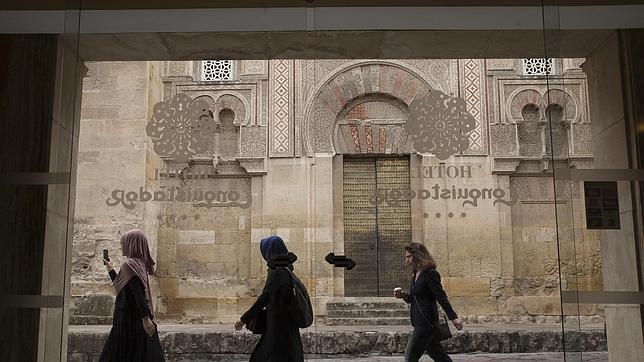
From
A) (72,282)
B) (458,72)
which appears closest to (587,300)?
(458,72)

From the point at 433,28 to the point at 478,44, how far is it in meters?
0.41

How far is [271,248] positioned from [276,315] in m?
0.48

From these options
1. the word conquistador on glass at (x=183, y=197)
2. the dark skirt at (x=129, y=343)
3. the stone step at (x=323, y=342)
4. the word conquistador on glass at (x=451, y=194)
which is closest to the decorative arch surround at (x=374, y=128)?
the word conquistador on glass at (x=451, y=194)

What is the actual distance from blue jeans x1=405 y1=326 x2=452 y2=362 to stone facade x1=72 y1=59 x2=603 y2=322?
34 centimetres

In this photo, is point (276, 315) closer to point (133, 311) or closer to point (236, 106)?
point (133, 311)

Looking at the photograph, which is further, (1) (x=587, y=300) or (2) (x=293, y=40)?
(2) (x=293, y=40)

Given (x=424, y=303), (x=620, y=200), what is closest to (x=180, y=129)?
(x=424, y=303)

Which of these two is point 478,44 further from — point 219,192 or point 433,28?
point 219,192

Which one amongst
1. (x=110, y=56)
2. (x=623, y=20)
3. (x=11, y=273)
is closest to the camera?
(x=11, y=273)

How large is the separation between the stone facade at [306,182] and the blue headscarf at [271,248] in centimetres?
6

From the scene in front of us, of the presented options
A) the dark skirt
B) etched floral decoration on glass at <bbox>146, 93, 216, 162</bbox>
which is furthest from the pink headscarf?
etched floral decoration on glass at <bbox>146, 93, 216, 162</bbox>

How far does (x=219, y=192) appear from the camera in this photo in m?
4.92

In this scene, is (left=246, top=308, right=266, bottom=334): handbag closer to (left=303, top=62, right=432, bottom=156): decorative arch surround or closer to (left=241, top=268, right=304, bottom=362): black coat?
(left=241, top=268, right=304, bottom=362): black coat

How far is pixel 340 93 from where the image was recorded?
5.32 meters
